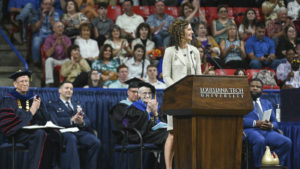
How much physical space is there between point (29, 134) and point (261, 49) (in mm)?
5801

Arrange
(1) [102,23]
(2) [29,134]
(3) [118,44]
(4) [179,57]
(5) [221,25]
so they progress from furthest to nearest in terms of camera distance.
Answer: (5) [221,25]
(1) [102,23]
(3) [118,44]
(2) [29,134]
(4) [179,57]

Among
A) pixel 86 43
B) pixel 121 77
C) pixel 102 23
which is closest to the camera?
pixel 121 77

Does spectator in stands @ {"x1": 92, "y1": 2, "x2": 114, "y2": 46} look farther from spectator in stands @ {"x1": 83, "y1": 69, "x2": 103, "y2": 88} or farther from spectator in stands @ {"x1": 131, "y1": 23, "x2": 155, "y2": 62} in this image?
spectator in stands @ {"x1": 83, "y1": 69, "x2": 103, "y2": 88}

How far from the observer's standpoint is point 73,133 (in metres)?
8.10

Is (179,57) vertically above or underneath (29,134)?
above

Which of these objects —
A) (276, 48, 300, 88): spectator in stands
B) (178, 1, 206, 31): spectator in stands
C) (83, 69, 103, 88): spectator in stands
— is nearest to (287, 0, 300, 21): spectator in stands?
(178, 1, 206, 31): spectator in stands

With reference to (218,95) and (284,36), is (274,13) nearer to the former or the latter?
(284,36)

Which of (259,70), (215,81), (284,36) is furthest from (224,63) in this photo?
(215,81)

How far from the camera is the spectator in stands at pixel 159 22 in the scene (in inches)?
462

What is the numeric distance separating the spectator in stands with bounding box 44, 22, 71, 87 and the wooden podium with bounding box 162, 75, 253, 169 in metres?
5.42

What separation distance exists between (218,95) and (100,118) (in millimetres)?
4168

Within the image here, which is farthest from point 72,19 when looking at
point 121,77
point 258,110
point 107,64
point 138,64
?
point 258,110

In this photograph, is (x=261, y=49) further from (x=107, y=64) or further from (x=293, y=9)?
(x=107, y=64)

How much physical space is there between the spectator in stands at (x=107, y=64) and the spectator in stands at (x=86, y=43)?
0.48 m
